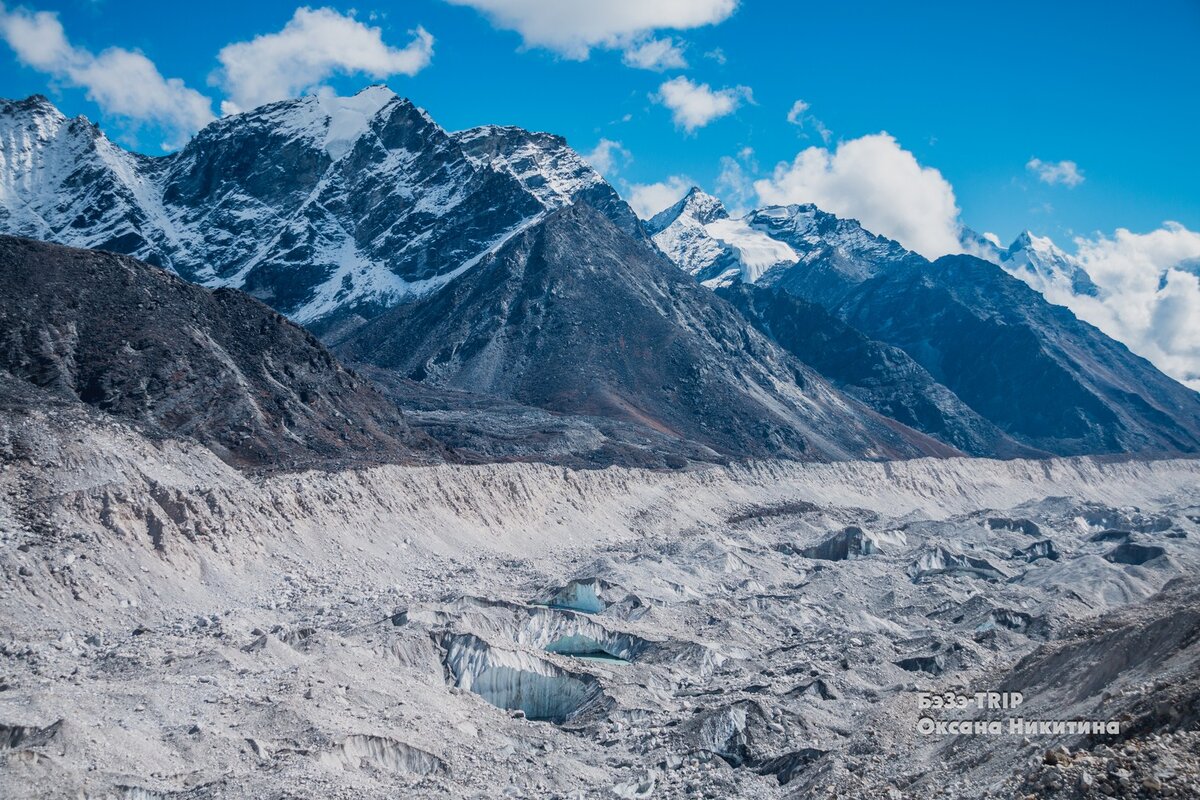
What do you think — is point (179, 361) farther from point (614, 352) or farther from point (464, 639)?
point (614, 352)

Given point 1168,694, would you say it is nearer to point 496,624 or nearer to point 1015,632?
point 1015,632

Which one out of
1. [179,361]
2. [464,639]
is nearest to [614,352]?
[179,361]

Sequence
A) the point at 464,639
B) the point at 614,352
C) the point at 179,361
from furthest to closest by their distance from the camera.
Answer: the point at 614,352 → the point at 179,361 → the point at 464,639

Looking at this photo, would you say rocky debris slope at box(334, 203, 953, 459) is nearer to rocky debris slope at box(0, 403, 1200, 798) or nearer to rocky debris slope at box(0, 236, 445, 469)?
rocky debris slope at box(0, 236, 445, 469)

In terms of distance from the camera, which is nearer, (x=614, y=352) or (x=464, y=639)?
(x=464, y=639)

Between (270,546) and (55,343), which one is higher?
(55,343)

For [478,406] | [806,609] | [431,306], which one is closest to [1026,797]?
[806,609]
